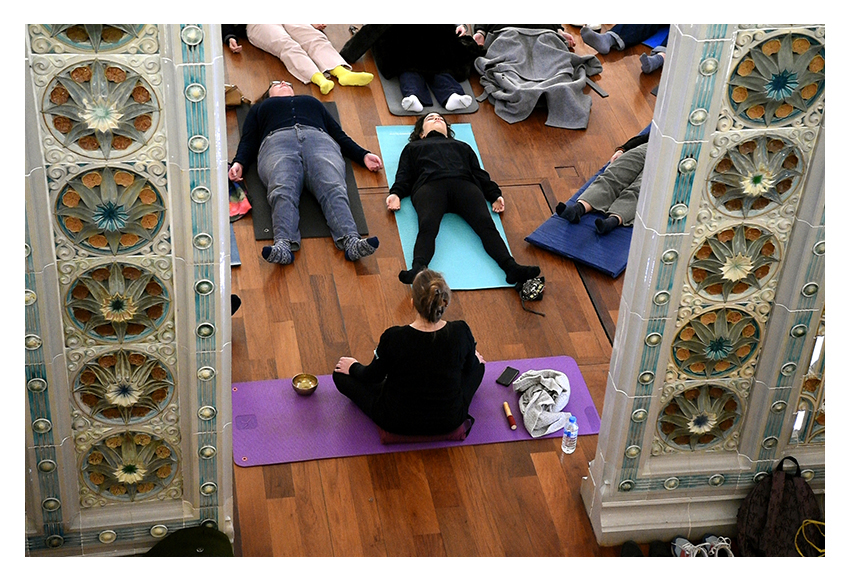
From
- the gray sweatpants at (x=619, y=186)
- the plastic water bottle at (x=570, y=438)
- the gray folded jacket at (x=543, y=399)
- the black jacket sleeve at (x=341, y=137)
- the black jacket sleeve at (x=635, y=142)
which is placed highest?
the black jacket sleeve at (x=341, y=137)

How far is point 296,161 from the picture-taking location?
5.69 meters

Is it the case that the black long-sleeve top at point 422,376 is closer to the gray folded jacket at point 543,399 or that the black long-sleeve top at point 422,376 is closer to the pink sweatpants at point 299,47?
the gray folded jacket at point 543,399

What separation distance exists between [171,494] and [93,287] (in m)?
0.94

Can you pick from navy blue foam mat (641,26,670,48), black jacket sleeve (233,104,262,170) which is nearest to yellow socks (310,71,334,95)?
black jacket sleeve (233,104,262,170)

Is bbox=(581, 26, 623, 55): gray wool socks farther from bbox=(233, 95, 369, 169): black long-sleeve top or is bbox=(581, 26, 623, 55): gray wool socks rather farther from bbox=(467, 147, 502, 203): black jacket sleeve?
bbox=(233, 95, 369, 169): black long-sleeve top

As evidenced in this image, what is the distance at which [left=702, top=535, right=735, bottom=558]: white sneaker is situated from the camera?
397 centimetres

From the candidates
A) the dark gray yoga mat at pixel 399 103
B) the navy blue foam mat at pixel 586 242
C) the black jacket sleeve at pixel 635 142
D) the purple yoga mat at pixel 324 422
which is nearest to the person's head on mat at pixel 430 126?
the dark gray yoga mat at pixel 399 103

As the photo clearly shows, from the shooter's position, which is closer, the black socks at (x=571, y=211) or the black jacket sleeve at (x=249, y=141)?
the black socks at (x=571, y=211)

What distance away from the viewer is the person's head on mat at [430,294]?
4148 mm

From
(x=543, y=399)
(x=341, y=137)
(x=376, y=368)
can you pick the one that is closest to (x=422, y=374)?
(x=376, y=368)

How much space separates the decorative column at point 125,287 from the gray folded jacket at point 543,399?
1.44m

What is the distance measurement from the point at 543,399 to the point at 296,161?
79.4 inches

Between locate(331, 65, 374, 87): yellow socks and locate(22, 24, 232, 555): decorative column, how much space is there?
11.8 feet

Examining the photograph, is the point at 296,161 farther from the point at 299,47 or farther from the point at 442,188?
the point at 299,47
